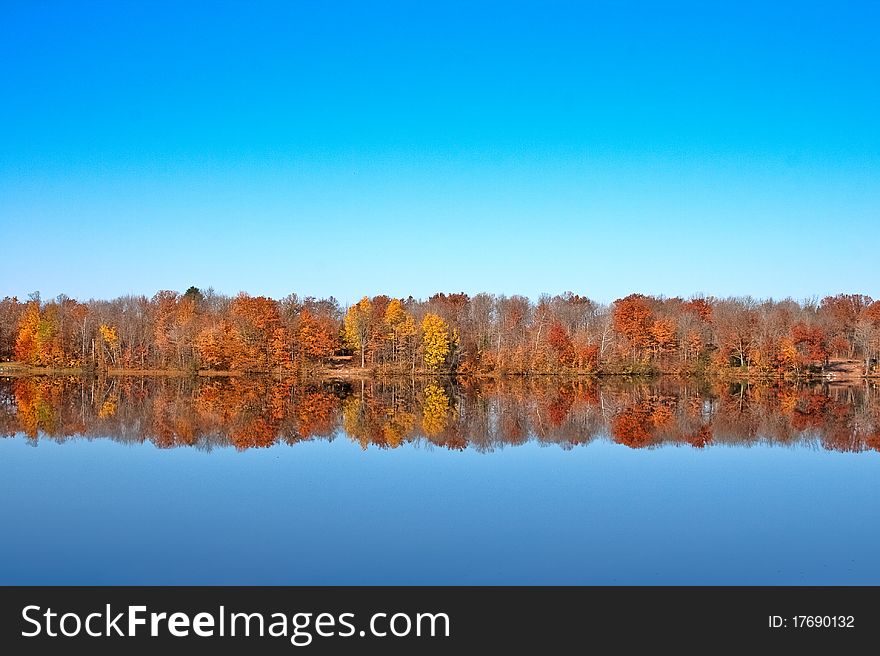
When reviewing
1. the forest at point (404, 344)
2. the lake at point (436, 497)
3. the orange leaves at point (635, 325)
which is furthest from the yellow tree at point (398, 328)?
the lake at point (436, 497)

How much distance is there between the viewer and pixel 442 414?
105 ft

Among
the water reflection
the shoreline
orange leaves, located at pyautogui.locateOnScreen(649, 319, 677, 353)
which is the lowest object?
the water reflection

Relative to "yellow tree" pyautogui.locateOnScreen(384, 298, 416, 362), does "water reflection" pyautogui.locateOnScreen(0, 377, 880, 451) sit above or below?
below

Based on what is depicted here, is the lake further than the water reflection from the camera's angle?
No

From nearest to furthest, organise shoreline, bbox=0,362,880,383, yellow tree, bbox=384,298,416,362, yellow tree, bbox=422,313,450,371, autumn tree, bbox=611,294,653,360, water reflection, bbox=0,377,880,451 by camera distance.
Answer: water reflection, bbox=0,377,880,451 < shoreline, bbox=0,362,880,383 < yellow tree, bbox=384,298,416,362 < yellow tree, bbox=422,313,450,371 < autumn tree, bbox=611,294,653,360

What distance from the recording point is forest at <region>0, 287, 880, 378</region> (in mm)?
64812

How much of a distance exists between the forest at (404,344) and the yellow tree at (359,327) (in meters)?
0.11

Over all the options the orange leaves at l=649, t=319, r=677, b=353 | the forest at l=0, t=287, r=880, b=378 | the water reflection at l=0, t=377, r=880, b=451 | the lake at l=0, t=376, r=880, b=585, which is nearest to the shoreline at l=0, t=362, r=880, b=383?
the forest at l=0, t=287, r=880, b=378

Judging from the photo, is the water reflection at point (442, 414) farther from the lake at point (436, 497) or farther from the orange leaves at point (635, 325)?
the orange leaves at point (635, 325)

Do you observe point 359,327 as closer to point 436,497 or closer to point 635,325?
point 635,325

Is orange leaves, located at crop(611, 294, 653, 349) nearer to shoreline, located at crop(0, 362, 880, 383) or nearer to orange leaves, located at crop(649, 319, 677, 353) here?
orange leaves, located at crop(649, 319, 677, 353)

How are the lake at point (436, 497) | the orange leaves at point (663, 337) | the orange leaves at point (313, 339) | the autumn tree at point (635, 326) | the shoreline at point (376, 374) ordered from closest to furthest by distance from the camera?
the lake at point (436, 497) → the shoreline at point (376, 374) → the orange leaves at point (313, 339) → the orange leaves at point (663, 337) → the autumn tree at point (635, 326)

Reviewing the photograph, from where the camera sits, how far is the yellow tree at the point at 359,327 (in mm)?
65306

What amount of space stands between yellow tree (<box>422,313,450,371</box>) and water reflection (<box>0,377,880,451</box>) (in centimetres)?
1373
